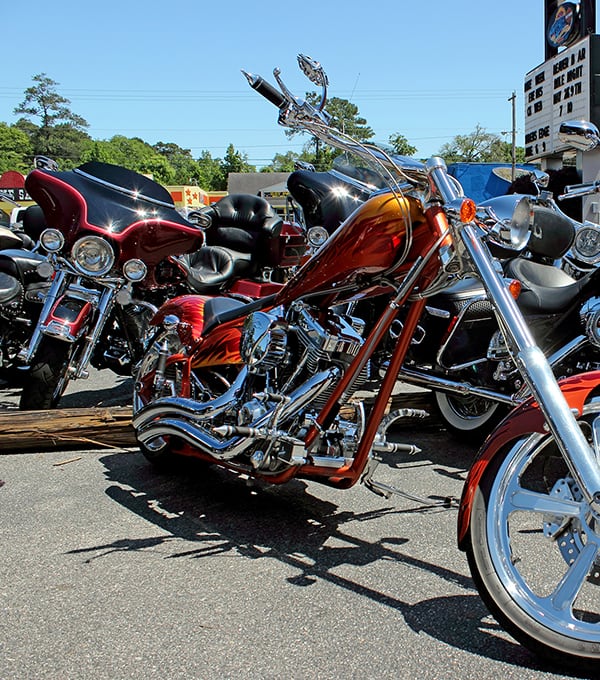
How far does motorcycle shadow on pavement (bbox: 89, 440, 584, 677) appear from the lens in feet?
7.48

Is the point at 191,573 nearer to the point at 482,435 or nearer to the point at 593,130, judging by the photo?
the point at 482,435

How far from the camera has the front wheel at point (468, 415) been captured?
166 inches

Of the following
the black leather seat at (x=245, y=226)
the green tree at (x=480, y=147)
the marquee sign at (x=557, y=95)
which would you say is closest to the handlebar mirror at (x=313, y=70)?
the black leather seat at (x=245, y=226)

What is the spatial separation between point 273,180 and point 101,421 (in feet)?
216

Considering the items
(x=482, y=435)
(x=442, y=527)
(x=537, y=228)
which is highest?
(x=537, y=228)

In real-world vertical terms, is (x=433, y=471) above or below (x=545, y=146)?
below

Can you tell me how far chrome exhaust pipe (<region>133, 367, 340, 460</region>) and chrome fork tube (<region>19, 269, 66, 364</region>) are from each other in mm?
1417

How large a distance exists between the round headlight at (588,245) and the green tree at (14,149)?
269 ft

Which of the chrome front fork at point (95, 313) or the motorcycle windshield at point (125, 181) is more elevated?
the motorcycle windshield at point (125, 181)

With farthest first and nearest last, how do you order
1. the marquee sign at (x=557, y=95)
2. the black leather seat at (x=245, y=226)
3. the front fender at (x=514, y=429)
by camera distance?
the marquee sign at (x=557, y=95), the black leather seat at (x=245, y=226), the front fender at (x=514, y=429)

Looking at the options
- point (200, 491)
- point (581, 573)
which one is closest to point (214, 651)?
point (581, 573)

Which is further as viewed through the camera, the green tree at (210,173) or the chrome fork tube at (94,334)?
the green tree at (210,173)

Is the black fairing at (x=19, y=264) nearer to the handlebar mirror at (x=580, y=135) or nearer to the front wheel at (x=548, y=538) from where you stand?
the handlebar mirror at (x=580, y=135)

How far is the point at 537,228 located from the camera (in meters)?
2.46
